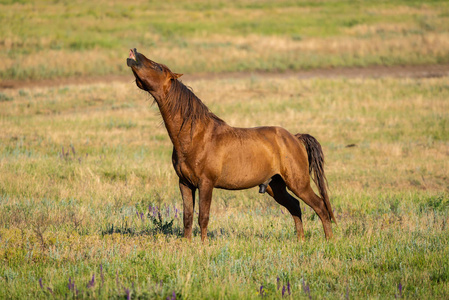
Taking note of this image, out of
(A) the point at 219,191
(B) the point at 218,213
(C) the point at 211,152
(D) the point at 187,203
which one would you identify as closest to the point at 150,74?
(C) the point at 211,152

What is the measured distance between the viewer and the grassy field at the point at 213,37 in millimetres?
31406

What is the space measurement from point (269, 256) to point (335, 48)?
30546mm

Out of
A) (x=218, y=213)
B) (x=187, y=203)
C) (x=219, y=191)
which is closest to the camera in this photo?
(x=187, y=203)

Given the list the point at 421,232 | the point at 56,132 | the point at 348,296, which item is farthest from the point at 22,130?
the point at 348,296

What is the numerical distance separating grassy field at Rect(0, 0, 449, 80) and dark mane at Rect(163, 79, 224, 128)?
68.0 ft

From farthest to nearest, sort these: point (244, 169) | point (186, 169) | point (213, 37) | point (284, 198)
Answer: point (213, 37), point (284, 198), point (244, 169), point (186, 169)

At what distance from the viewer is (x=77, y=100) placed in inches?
887

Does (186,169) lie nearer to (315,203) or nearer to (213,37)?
(315,203)

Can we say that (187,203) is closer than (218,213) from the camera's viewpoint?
Yes

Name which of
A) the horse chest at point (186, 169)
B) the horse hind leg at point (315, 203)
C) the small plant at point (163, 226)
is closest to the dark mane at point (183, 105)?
the horse chest at point (186, 169)

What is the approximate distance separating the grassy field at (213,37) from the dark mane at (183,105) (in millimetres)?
20723

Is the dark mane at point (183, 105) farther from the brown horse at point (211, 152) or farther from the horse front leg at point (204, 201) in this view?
the horse front leg at point (204, 201)

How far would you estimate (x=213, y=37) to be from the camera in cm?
3788

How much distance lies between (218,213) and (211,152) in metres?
2.77
